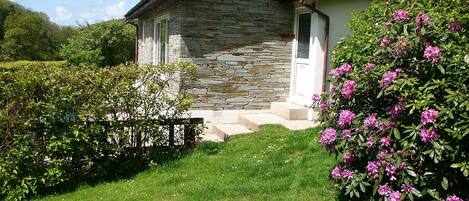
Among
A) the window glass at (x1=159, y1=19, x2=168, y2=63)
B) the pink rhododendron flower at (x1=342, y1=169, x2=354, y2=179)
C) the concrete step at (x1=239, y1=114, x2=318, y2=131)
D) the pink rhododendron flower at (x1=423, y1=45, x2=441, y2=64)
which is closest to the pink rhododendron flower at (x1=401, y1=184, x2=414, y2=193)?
the pink rhododendron flower at (x1=342, y1=169, x2=354, y2=179)

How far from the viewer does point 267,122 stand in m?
9.77

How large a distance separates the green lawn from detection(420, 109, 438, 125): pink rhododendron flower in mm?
1653

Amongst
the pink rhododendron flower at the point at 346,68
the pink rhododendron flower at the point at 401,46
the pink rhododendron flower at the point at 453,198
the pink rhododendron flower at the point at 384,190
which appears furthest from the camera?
the pink rhododendron flower at the point at 346,68

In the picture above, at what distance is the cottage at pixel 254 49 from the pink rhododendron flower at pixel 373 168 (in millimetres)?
5880

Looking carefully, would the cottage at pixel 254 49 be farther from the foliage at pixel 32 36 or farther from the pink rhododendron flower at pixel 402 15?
the foliage at pixel 32 36

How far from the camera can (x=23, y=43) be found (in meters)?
41.6

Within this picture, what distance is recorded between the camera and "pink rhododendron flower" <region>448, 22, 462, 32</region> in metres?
4.24

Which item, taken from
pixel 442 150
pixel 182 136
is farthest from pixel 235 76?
pixel 442 150

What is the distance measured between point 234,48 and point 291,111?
2068mm

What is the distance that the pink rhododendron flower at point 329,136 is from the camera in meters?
4.54

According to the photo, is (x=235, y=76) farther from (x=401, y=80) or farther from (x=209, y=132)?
(x=401, y=80)

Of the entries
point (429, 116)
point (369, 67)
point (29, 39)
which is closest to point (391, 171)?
point (429, 116)

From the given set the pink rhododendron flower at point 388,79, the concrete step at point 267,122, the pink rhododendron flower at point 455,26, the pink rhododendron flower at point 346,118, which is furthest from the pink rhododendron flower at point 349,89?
the concrete step at point 267,122

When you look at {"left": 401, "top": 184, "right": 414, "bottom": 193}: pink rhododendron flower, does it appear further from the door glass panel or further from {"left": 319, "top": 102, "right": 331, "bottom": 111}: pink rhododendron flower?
the door glass panel
